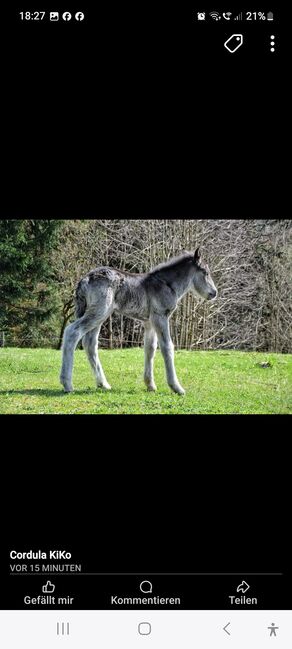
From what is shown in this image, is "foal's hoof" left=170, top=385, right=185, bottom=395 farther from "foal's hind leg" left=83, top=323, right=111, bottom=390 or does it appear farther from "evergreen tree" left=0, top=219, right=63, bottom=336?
"evergreen tree" left=0, top=219, right=63, bottom=336

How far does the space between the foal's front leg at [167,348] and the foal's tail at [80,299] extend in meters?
0.97

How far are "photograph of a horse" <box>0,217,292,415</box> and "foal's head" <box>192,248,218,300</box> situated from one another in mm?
15

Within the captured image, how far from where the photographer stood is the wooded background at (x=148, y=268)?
275 inches

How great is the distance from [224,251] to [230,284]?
20.3 inches

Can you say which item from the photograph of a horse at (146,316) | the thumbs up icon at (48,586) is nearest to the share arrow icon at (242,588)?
the thumbs up icon at (48,586)

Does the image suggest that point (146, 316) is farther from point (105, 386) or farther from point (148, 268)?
point (105, 386)

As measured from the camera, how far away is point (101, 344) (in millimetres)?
8617

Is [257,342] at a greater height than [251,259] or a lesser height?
lesser

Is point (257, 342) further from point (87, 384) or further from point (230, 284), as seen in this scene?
point (87, 384)

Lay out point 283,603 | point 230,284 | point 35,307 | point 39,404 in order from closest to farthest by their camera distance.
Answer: point 283,603, point 39,404, point 35,307, point 230,284

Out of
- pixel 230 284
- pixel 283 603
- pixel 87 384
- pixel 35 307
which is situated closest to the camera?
pixel 283 603

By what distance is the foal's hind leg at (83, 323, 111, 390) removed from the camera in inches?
316

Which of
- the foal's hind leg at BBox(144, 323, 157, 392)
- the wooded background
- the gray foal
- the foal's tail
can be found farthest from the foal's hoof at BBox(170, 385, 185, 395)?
the foal's tail

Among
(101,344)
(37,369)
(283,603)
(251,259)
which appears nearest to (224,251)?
(251,259)
